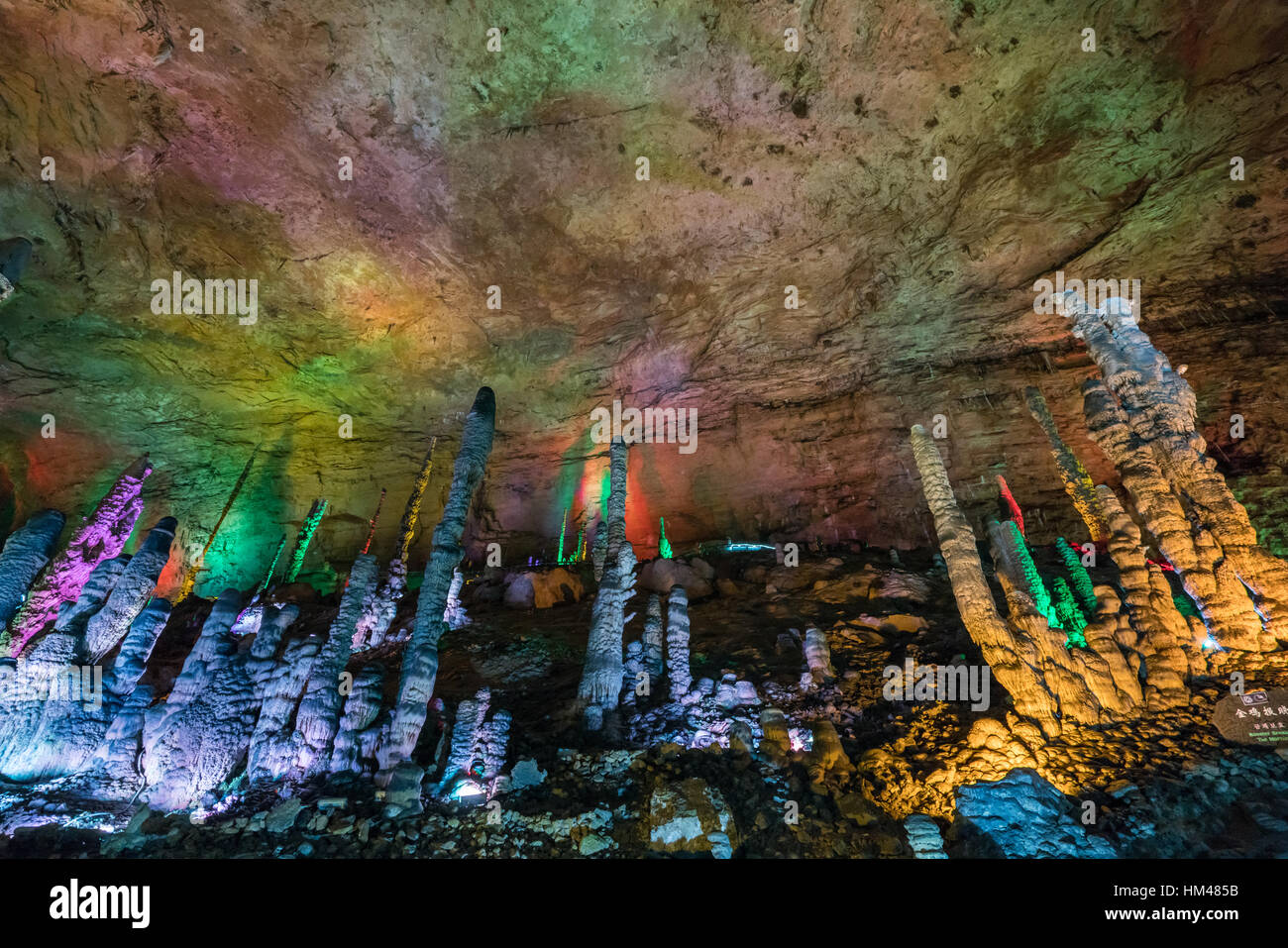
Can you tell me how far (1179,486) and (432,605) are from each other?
11408 mm

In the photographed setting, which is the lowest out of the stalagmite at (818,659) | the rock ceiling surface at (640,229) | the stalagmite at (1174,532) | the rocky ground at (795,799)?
the rocky ground at (795,799)

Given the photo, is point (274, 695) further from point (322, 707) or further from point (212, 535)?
point (212, 535)

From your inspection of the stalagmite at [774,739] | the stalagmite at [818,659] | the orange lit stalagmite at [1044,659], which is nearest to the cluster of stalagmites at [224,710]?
the stalagmite at [774,739]

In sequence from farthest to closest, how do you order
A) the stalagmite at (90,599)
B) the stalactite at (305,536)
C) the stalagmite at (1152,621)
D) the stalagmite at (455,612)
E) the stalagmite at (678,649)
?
the stalactite at (305,536) < the stalagmite at (455,612) < the stalagmite at (90,599) < the stalagmite at (678,649) < the stalagmite at (1152,621)

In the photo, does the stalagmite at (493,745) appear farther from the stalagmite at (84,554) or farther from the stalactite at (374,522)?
the stalactite at (374,522)

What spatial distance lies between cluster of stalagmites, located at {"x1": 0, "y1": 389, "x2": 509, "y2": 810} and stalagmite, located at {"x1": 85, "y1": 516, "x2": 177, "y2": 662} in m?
0.04

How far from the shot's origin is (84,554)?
577 inches

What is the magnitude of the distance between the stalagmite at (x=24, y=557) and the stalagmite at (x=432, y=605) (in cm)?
1073

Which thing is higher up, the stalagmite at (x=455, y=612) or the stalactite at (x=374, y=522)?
the stalactite at (x=374, y=522)

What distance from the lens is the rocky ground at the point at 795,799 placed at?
5207 millimetres

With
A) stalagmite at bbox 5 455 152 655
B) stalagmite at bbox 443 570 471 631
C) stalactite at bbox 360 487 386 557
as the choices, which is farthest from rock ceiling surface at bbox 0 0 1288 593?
stalagmite at bbox 443 570 471 631

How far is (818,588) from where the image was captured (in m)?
13.8

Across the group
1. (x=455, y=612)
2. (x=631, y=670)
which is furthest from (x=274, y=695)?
(x=455, y=612)
